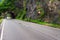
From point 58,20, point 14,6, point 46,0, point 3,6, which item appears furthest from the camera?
point 3,6

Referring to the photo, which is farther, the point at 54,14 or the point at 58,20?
the point at 54,14

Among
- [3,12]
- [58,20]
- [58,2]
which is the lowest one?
[3,12]

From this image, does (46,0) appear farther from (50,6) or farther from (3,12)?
(3,12)

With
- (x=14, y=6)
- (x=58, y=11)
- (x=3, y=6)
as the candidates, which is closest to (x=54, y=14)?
(x=58, y=11)

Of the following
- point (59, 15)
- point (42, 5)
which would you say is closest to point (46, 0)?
point (42, 5)

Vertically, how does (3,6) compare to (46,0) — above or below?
below

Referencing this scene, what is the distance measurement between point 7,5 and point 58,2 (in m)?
58.2

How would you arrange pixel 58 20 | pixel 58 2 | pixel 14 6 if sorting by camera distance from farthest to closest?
pixel 14 6 → pixel 58 2 → pixel 58 20

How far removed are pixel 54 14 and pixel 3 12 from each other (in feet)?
197

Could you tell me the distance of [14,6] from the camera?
8581cm

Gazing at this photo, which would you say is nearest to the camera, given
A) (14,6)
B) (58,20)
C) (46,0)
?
(58,20)

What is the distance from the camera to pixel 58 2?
3403 centimetres

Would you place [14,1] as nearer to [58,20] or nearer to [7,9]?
[7,9]

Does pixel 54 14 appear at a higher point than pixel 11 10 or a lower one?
higher
